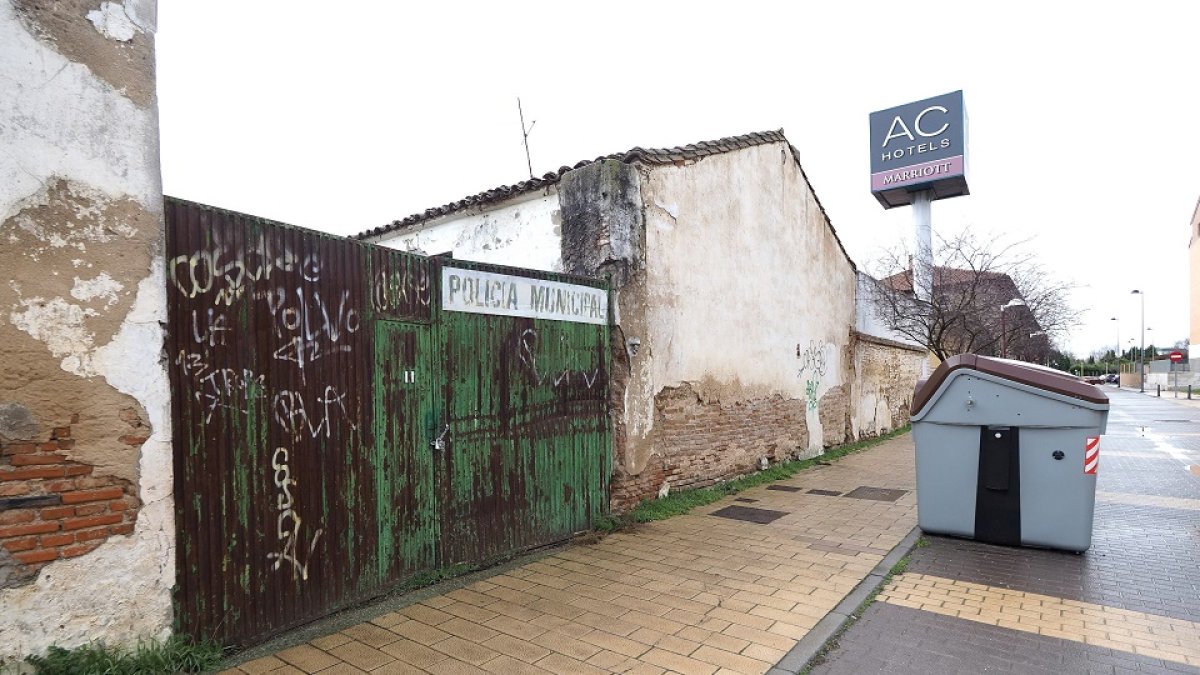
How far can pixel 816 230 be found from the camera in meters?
12.2

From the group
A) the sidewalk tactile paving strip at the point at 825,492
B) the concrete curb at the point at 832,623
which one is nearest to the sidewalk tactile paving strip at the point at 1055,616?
the concrete curb at the point at 832,623

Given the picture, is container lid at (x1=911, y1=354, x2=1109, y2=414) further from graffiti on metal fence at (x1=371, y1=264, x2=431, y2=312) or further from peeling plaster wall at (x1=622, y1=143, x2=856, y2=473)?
graffiti on metal fence at (x1=371, y1=264, x2=431, y2=312)

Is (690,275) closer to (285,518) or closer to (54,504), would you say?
(285,518)

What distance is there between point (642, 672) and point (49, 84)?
418 centimetres

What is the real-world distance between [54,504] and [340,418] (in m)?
1.51

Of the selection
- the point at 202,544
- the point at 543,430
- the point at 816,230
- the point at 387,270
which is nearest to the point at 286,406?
the point at 202,544

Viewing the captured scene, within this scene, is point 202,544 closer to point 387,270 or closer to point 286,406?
point 286,406

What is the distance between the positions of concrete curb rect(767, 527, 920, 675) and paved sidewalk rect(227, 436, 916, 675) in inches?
2.2

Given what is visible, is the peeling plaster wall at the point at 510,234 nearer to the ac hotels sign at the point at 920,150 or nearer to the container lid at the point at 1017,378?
the container lid at the point at 1017,378

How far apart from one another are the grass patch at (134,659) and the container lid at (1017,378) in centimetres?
635

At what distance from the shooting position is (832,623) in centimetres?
414

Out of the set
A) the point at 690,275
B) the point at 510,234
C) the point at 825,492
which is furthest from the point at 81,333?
the point at 825,492

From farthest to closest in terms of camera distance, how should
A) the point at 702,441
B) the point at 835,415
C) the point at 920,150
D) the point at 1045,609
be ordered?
the point at 920,150, the point at 835,415, the point at 702,441, the point at 1045,609

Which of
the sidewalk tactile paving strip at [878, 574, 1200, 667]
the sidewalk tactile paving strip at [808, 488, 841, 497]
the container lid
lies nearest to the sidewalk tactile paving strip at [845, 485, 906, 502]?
the sidewalk tactile paving strip at [808, 488, 841, 497]
